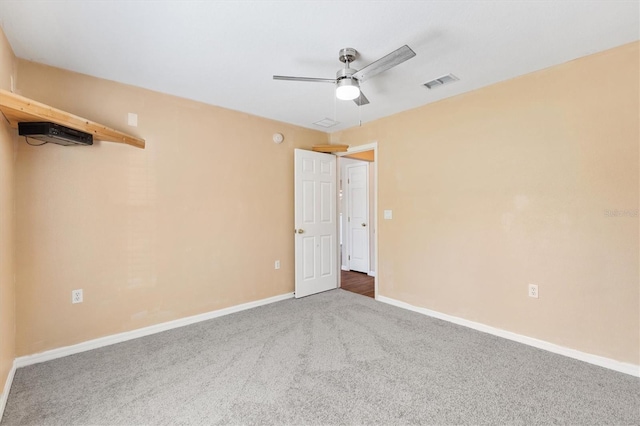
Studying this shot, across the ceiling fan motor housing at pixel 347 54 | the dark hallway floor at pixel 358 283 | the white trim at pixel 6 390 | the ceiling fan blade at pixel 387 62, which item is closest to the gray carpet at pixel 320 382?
the white trim at pixel 6 390

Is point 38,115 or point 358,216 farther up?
point 38,115

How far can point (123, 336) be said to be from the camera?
8.90ft

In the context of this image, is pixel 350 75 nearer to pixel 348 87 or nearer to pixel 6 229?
pixel 348 87

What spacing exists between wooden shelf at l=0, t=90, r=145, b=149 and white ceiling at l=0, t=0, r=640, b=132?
1.87 ft

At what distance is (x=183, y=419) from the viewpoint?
169cm

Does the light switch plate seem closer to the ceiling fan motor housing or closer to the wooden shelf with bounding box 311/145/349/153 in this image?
the ceiling fan motor housing

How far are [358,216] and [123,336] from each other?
405cm

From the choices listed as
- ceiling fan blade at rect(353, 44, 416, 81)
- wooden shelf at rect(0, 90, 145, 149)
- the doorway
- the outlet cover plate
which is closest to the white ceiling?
ceiling fan blade at rect(353, 44, 416, 81)

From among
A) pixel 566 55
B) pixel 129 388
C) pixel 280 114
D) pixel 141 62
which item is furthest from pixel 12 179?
pixel 566 55

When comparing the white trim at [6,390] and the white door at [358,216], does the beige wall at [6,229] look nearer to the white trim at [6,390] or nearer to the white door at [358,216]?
the white trim at [6,390]

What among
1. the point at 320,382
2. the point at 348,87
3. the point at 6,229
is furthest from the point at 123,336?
the point at 348,87

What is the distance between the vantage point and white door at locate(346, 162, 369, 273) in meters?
5.44

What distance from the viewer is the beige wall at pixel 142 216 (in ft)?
7.75

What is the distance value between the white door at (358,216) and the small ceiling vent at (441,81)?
2547 mm
